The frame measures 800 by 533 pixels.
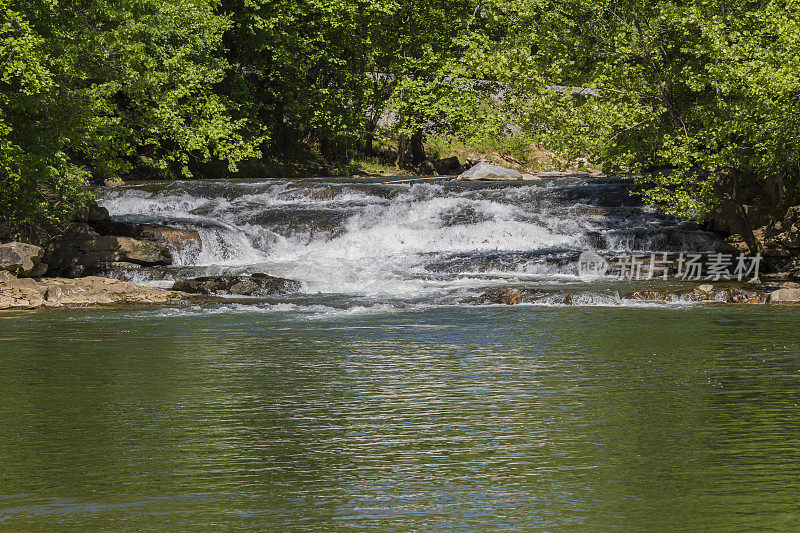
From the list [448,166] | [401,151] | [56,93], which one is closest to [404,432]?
[56,93]

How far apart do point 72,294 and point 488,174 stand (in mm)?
22154

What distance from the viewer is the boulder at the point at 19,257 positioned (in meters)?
20.7

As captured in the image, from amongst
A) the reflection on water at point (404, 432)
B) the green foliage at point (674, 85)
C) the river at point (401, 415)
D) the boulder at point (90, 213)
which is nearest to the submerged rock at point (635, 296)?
the river at point (401, 415)

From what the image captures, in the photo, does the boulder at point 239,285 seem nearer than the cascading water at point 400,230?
Yes

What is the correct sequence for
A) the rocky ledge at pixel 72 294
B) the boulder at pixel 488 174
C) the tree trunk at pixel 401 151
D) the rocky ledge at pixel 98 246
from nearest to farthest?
the rocky ledge at pixel 72 294 → the rocky ledge at pixel 98 246 → the boulder at pixel 488 174 → the tree trunk at pixel 401 151

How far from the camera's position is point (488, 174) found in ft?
126

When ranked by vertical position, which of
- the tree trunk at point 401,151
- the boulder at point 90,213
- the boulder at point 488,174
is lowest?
the boulder at point 90,213

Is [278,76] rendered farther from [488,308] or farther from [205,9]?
[488,308]

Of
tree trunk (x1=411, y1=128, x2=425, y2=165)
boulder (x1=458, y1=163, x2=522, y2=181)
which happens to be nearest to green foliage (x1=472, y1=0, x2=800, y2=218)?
boulder (x1=458, y1=163, x2=522, y2=181)

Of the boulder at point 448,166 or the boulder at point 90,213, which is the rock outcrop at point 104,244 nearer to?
the boulder at point 90,213

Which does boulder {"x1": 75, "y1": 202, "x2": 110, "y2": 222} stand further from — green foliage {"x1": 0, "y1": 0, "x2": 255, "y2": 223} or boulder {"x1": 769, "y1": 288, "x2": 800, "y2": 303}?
boulder {"x1": 769, "y1": 288, "x2": 800, "y2": 303}

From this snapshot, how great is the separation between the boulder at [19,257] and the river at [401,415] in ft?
11.9

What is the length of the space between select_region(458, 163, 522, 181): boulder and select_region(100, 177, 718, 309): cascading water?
144 inches

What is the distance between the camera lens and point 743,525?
5094 mm
